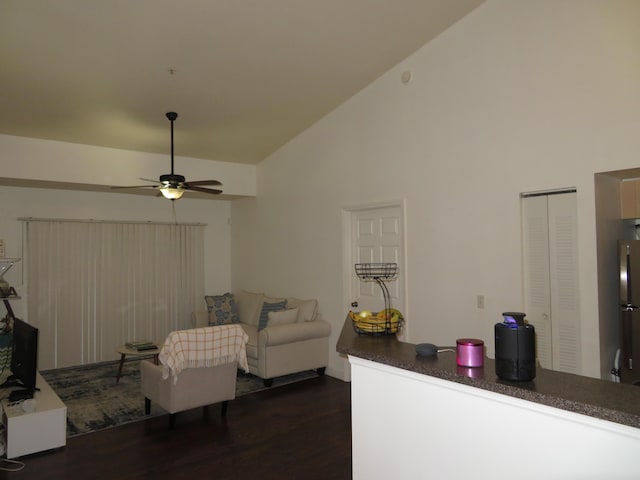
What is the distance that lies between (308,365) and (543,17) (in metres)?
4.27

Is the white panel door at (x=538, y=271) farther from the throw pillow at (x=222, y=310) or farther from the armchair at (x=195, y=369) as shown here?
the throw pillow at (x=222, y=310)

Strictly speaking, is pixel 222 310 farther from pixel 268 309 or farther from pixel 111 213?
pixel 111 213

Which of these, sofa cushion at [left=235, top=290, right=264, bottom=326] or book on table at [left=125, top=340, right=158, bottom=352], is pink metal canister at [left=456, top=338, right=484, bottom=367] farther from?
sofa cushion at [left=235, top=290, right=264, bottom=326]

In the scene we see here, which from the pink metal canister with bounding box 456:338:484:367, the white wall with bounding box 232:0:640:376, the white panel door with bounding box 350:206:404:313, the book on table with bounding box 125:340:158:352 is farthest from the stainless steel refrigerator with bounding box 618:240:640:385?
the book on table with bounding box 125:340:158:352

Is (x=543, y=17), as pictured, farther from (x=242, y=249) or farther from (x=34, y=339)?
(x=242, y=249)

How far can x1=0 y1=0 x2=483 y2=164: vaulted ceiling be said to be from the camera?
3.42 meters

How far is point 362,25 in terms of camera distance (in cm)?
396

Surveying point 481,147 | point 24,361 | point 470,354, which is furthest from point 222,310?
point 470,354

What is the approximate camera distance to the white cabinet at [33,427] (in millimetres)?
3416

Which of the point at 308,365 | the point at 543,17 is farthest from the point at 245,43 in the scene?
the point at 308,365

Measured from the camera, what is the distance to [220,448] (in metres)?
3.63

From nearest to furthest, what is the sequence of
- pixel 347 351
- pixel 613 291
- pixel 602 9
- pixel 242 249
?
pixel 347 351 < pixel 602 9 < pixel 613 291 < pixel 242 249

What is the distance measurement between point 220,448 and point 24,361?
1.80 m

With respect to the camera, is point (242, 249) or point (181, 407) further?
point (242, 249)
